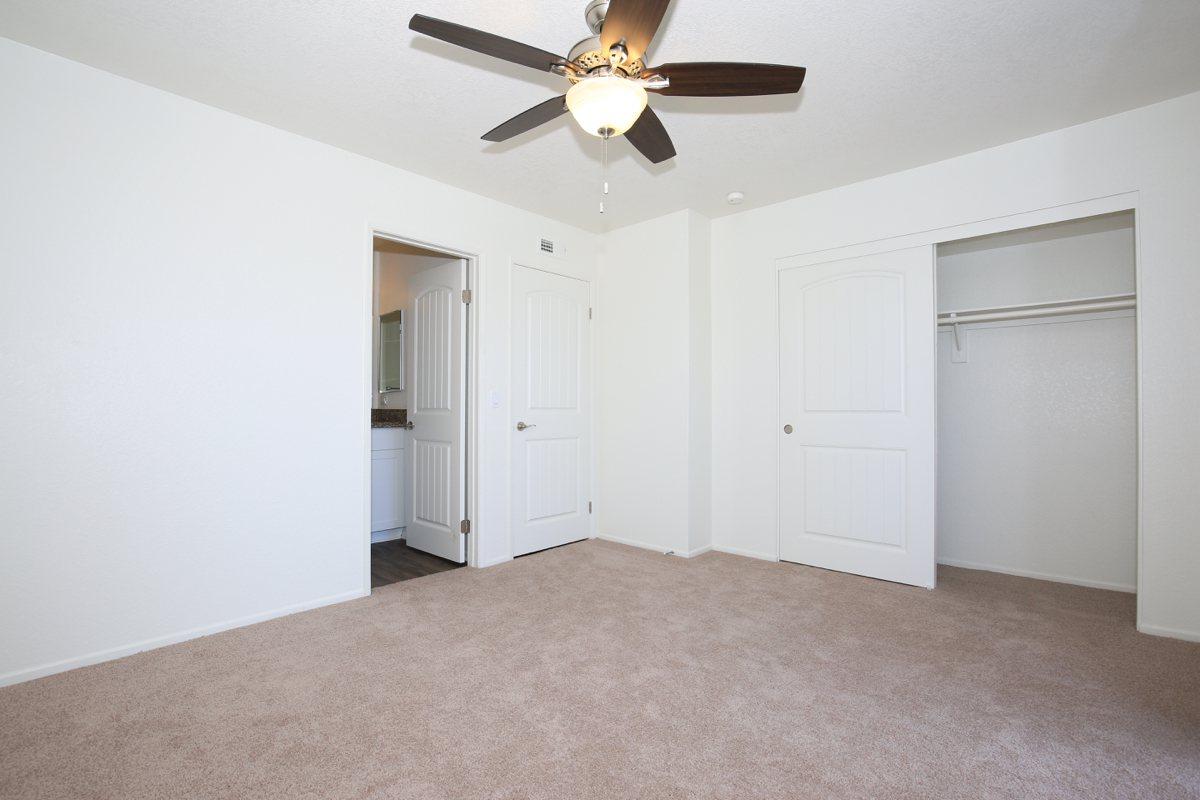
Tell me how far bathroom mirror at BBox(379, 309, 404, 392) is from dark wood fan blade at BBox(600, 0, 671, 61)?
12.2 feet

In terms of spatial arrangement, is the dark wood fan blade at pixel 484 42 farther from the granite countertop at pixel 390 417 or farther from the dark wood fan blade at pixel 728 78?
the granite countertop at pixel 390 417

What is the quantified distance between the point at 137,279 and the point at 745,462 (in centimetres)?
371

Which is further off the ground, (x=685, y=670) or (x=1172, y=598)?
(x=1172, y=598)

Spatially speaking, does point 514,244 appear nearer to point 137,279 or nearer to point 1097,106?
point 137,279

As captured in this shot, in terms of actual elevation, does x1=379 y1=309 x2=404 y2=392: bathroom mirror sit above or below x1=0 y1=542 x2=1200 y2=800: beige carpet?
above

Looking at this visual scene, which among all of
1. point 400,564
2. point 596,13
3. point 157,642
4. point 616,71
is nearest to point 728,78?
point 616,71

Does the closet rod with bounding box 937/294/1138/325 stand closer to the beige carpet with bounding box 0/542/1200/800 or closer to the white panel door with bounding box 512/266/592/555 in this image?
the beige carpet with bounding box 0/542/1200/800

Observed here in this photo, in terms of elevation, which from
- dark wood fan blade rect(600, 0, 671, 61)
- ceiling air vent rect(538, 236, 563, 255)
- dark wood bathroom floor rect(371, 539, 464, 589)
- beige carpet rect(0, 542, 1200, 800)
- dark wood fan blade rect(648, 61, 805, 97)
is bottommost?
dark wood bathroom floor rect(371, 539, 464, 589)

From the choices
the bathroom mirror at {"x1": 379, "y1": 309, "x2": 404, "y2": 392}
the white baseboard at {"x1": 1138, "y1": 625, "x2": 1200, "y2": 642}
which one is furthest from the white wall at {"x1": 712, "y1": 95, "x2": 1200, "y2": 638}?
the bathroom mirror at {"x1": 379, "y1": 309, "x2": 404, "y2": 392}

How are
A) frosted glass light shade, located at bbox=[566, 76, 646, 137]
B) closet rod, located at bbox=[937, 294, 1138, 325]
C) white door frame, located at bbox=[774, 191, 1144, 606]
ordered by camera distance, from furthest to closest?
closet rod, located at bbox=[937, 294, 1138, 325] < white door frame, located at bbox=[774, 191, 1144, 606] < frosted glass light shade, located at bbox=[566, 76, 646, 137]

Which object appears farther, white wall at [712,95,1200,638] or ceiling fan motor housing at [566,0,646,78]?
white wall at [712,95,1200,638]

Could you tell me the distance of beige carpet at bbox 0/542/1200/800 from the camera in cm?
166

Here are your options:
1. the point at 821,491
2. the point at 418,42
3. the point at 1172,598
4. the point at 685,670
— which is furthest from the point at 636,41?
the point at 1172,598

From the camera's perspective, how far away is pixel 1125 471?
334cm
